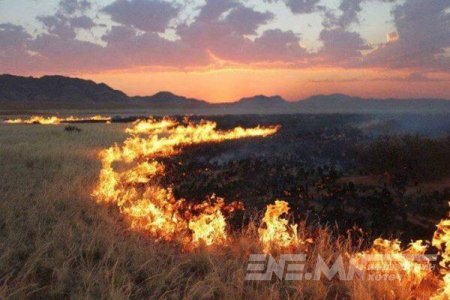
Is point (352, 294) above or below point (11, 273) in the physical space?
below

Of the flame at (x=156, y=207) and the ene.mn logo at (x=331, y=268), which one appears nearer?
the ene.mn logo at (x=331, y=268)

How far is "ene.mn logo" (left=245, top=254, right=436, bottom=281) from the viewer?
638 centimetres

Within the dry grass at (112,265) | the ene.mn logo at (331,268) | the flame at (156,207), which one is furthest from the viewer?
the flame at (156,207)

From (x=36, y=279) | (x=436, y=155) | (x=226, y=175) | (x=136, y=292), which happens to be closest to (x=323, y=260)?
(x=136, y=292)

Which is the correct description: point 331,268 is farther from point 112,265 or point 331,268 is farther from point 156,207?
point 156,207

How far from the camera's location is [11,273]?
5.54m

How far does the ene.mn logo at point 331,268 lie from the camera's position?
20.9 feet

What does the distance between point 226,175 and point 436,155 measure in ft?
26.8

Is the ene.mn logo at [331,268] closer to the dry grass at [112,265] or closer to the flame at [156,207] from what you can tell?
the dry grass at [112,265]

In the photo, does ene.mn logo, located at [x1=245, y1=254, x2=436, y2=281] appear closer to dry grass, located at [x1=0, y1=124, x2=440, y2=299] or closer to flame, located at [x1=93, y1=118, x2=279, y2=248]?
Answer: dry grass, located at [x1=0, y1=124, x2=440, y2=299]

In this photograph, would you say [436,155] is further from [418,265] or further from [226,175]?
[418,265]

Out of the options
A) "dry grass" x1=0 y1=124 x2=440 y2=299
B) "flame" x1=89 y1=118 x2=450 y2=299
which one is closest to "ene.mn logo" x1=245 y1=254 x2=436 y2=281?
"flame" x1=89 y1=118 x2=450 y2=299

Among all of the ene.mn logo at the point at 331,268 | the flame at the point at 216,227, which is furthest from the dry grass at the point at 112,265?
the flame at the point at 216,227

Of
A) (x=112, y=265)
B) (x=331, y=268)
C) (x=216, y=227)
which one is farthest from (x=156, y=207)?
(x=331, y=268)
